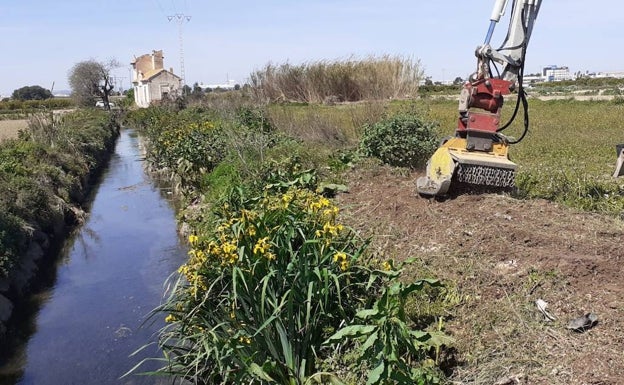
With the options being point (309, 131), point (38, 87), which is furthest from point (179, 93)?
point (38, 87)

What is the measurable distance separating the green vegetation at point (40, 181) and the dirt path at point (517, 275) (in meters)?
5.37

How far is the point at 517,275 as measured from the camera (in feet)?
14.1

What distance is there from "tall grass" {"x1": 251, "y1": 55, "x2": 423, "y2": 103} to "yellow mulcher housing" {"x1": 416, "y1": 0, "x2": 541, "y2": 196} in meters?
21.0

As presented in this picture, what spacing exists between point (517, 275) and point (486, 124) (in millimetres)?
2443

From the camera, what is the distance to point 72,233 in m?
11.8

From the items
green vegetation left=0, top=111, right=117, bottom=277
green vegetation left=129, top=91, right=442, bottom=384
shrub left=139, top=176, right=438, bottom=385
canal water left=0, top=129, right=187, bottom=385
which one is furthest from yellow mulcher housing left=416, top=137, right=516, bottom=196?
green vegetation left=0, top=111, right=117, bottom=277

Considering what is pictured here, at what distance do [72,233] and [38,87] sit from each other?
280 ft

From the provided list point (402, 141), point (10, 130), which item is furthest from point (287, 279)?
point (10, 130)

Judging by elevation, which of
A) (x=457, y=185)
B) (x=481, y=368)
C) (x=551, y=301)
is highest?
(x=457, y=185)

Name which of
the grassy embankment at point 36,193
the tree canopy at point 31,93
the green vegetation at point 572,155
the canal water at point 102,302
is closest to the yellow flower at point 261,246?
the canal water at point 102,302

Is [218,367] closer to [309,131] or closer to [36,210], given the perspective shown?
[36,210]

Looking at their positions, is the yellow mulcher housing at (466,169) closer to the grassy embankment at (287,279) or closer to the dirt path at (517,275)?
the dirt path at (517,275)

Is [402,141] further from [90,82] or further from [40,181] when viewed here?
[90,82]

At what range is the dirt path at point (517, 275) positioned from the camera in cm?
344
